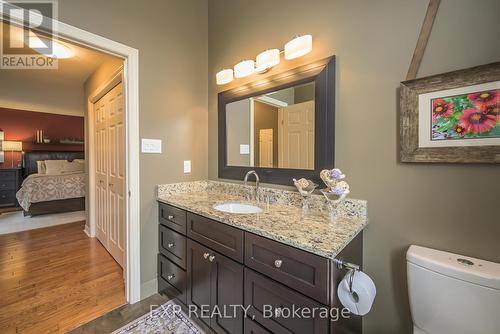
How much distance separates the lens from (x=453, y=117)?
0.99 metres

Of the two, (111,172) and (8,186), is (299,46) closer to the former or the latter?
(111,172)

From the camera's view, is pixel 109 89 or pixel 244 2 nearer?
pixel 244 2

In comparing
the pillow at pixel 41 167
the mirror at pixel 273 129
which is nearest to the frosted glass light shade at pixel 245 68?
the mirror at pixel 273 129

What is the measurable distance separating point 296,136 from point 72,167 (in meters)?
6.25

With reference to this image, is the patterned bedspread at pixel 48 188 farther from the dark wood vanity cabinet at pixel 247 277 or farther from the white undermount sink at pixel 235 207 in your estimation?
the white undermount sink at pixel 235 207

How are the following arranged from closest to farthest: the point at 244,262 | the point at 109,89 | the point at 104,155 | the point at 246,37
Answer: the point at 244,262
the point at 246,37
the point at 109,89
the point at 104,155

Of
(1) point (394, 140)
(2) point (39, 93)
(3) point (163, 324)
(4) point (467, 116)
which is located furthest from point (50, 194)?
(4) point (467, 116)

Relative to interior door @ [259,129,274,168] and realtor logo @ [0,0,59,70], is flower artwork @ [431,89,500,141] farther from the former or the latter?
realtor logo @ [0,0,59,70]

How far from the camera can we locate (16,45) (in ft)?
8.18

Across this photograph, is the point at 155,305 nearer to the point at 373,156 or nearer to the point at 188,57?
the point at 373,156

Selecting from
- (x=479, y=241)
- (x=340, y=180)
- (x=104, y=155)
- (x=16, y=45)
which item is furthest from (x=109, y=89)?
(x=479, y=241)

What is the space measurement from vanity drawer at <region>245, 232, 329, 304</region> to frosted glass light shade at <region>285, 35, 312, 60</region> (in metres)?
1.19

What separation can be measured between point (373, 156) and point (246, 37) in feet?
4.81

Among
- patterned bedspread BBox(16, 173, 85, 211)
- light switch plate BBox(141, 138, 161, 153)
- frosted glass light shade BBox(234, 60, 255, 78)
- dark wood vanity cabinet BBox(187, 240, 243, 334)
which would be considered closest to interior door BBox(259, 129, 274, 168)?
frosted glass light shade BBox(234, 60, 255, 78)
